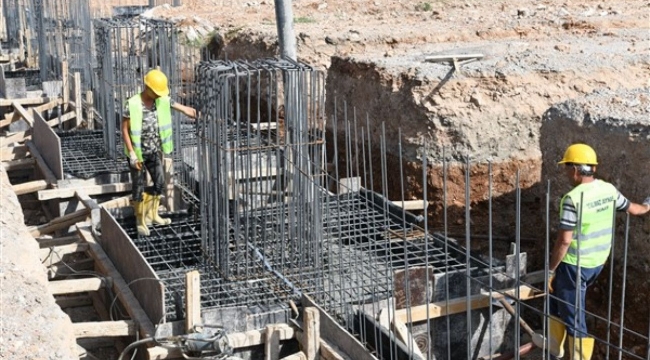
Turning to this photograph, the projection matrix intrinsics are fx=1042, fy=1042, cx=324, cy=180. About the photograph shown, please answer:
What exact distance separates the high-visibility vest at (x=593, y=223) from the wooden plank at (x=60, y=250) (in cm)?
476

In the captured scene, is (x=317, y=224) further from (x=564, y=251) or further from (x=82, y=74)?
(x=82, y=74)

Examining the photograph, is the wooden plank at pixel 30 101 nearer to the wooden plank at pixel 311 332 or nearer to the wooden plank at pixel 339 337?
the wooden plank at pixel 339 337

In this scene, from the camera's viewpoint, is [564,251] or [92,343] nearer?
[564,251]

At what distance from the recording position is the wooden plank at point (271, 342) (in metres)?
7.45

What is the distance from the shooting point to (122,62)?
40.3ft

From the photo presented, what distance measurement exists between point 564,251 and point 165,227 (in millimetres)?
4226

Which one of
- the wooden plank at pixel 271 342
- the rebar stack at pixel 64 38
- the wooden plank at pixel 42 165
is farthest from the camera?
the rebar stack at pixel 64 38

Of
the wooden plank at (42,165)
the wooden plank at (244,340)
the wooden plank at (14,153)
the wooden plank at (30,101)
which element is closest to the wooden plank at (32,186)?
the wooden plank at (42,165)

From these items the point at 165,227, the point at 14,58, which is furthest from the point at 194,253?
the point at 14,58

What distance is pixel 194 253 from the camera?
9.14m

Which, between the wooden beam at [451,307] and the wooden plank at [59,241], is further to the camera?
the wooden plank at [59,241]

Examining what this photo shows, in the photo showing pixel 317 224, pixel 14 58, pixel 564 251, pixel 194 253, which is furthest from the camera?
pixel 14 58

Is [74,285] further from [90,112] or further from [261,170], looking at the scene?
[90,112]

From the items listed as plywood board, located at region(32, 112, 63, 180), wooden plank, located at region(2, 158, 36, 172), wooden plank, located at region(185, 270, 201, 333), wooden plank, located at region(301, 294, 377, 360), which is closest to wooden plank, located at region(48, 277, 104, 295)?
wooden plank, located at region(185, 270, 201, 333)
